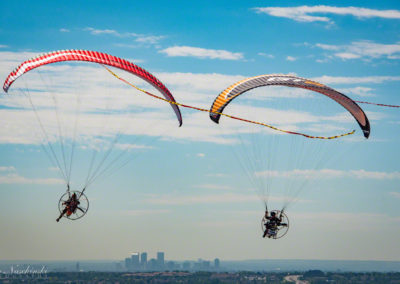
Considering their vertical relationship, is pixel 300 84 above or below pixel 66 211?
above

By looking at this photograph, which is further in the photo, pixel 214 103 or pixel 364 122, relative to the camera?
pixel 364 122

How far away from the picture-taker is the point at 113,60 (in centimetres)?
4300

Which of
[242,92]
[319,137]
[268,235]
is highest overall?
[242,92]

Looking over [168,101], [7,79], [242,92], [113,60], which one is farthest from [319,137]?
[7,79]

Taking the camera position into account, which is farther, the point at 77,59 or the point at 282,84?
the point at 282,84

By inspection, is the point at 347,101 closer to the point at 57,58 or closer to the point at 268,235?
the point at 268,235

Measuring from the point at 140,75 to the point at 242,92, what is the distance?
6.42 m

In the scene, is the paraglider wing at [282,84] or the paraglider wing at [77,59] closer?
the paraglider wing at [77,59]

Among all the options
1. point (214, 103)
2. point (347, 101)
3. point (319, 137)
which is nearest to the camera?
point (319, 137)

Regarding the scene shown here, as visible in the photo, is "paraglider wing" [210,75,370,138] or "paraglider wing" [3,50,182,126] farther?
"paraglider wing" [210,75,370,138]

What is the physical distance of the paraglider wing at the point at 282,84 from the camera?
44781 millimetres

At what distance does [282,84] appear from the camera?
46.3 metres

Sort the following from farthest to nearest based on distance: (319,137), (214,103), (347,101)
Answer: (347,101)
(214,103)
(319,137)

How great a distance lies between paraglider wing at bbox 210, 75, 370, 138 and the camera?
147ft
